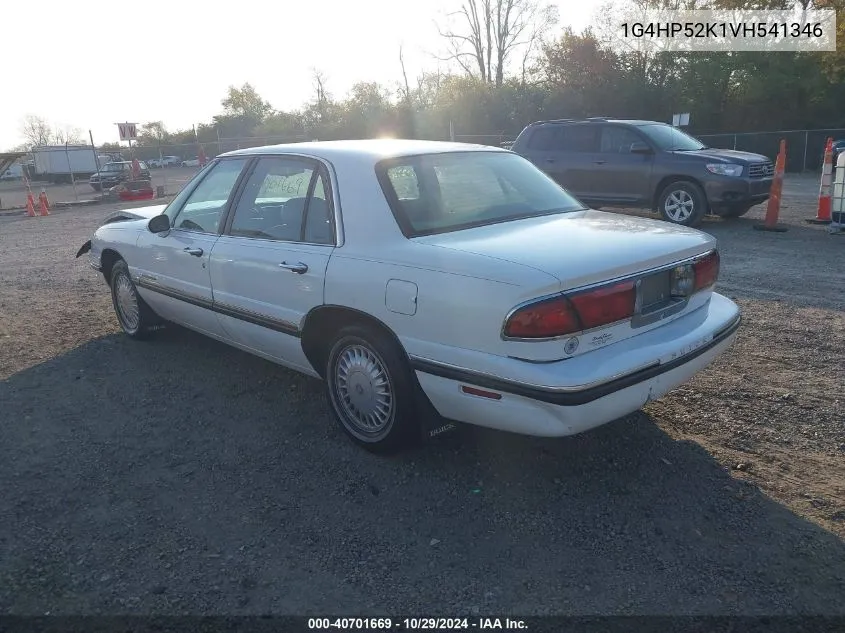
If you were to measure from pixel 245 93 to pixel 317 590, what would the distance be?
240ft

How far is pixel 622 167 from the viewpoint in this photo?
11781 mm

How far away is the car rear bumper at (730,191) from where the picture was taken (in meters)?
10.8

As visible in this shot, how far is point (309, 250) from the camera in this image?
13.0 ft

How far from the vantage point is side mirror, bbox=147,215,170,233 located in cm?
509

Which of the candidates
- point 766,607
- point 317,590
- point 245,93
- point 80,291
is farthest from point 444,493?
point 245,93

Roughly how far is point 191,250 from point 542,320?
2.85 meters

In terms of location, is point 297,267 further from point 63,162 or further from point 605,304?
point 63,162

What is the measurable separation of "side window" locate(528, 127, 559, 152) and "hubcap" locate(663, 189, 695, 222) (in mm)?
2386

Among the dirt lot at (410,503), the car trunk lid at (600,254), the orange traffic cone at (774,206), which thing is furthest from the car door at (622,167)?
the car trunk lid at (600,254)

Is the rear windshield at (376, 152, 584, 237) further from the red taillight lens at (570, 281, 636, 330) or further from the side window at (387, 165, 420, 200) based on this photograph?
the red taillight lens at (570, 281, 636, 330)

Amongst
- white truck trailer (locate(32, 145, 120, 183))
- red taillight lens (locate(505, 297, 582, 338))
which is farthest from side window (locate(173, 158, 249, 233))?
white truck trailer (locate(32, 145, 120, 183))

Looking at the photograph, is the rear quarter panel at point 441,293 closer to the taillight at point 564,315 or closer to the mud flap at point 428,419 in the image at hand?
the taillight at point 564,315

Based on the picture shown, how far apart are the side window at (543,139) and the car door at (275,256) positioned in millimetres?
9086

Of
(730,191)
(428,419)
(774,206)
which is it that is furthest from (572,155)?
(428,419)
